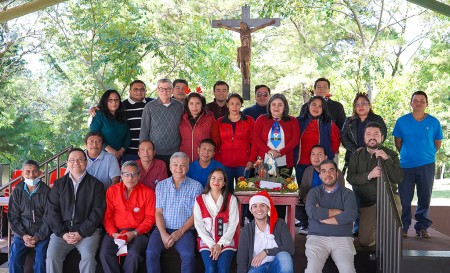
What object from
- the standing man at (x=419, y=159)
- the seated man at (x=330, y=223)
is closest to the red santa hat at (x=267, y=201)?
the seated man at (x=330, y=223)

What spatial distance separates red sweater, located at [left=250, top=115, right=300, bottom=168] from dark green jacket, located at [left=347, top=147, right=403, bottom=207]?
0.65 m

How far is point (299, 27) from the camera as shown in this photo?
62.6 ft

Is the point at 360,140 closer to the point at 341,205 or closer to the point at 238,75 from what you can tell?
the point at 341,205

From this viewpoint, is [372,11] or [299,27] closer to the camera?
[372,11]

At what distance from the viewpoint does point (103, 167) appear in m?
5.65

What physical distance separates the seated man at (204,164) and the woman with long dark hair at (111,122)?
94 centimetres

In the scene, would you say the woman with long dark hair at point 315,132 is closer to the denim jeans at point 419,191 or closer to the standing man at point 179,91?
the denim jeans at point 419,191

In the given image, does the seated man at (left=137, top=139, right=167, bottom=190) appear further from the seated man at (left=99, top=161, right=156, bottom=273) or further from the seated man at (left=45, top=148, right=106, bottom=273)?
the seated man at (left=45, top=148, right=106, bottom=273)

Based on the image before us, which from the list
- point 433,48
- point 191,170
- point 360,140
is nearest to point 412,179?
point 360,140

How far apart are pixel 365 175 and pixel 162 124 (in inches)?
82.8

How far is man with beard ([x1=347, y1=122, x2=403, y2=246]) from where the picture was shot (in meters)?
5.31

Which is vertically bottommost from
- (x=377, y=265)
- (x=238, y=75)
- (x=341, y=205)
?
(x=377, y=265)

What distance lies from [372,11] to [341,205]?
13997 millimetres

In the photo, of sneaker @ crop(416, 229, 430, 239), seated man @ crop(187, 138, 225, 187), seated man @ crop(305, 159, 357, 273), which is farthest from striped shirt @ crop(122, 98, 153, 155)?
sneaker @ crop(416, 229, 430, 239)
